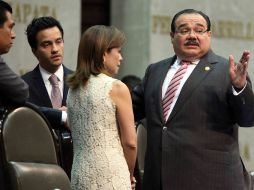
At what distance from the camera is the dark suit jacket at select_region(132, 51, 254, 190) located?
18.8 ft

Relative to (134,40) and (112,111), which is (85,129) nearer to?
(112,111)

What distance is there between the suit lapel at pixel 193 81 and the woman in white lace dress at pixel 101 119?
2.12 feet

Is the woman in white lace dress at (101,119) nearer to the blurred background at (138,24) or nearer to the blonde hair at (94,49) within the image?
the blonde hair at (94,49)

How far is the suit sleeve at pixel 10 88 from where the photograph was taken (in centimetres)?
555

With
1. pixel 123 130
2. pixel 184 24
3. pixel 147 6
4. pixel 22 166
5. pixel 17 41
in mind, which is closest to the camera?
pixel 123 130

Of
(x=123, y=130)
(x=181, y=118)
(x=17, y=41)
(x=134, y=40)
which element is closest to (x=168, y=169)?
(x=181, y=118)

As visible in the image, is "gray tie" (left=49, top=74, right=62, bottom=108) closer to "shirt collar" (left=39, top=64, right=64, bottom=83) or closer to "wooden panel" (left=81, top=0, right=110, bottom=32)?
"shirt collar" (left=39, top=64, right=64, bottom=83)

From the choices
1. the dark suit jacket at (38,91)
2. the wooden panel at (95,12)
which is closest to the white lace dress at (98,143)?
Answer: the dark suit jacket at (38,91)

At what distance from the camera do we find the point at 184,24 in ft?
19.4

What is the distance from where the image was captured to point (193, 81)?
580cm

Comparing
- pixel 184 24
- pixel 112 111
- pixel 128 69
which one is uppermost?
pixel 184 24

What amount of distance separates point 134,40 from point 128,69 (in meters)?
0.34

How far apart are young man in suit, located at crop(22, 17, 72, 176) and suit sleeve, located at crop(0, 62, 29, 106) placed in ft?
2.36

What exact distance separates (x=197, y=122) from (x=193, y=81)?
0.27 m
